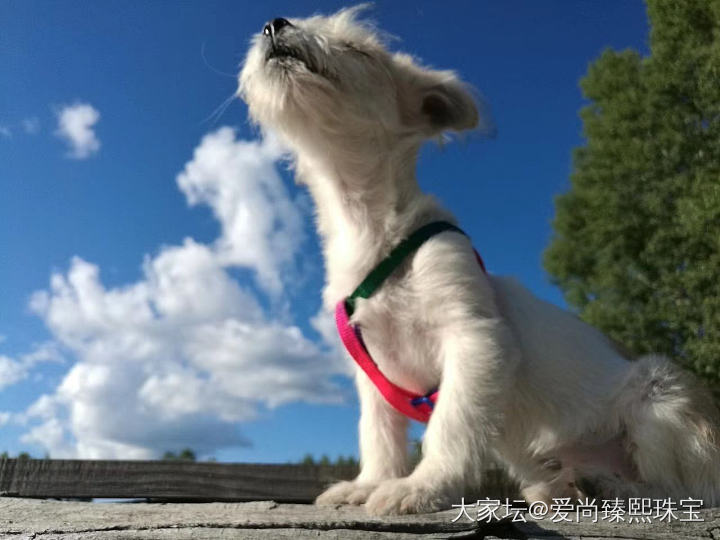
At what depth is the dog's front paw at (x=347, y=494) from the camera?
3.37 metres

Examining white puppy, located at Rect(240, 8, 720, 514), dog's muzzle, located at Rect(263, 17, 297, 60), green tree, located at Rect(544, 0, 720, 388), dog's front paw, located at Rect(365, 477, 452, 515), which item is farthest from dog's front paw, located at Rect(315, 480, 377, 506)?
green tree, located at Rect(544, 0, 720, 388)

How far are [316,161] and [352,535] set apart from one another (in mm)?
2393

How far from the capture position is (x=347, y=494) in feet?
11.4

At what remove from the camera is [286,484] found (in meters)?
4.54

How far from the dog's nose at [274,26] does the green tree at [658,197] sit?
402 inches

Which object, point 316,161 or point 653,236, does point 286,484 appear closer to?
point 316,161

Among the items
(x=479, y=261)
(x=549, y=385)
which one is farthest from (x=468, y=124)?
(x=549, y=385)

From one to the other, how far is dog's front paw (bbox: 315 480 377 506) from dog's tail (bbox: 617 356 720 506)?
4.82 feet

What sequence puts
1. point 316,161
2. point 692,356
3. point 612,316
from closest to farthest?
point 316,161 < point 692,356 < point 612,316

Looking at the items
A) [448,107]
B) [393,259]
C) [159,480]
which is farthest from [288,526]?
[448,107]

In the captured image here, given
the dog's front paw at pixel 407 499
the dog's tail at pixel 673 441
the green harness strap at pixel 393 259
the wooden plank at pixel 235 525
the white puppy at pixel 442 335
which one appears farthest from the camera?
the green harness strap at pixel 393 259

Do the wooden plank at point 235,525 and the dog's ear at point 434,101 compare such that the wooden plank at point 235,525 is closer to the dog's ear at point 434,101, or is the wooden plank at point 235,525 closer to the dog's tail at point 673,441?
the dog's tail at point 673,441

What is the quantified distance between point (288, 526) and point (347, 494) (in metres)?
1.04

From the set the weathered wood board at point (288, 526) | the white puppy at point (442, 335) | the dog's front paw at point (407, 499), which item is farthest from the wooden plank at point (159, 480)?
the dog's front paw at point (407, 499)
